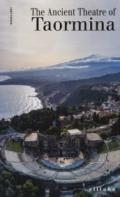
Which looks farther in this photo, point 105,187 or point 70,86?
point 70,86

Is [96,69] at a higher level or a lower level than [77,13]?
lower

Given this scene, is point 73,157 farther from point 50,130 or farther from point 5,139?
point 5,139

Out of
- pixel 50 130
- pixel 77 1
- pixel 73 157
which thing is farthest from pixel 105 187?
pixel 77 1

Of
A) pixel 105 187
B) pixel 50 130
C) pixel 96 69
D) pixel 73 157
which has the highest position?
pixel 96 69

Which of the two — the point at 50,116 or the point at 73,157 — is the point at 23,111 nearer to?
the point at 50,116

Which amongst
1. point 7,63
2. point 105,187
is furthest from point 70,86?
point 105,187

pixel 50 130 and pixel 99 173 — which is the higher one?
pixel 50 130
